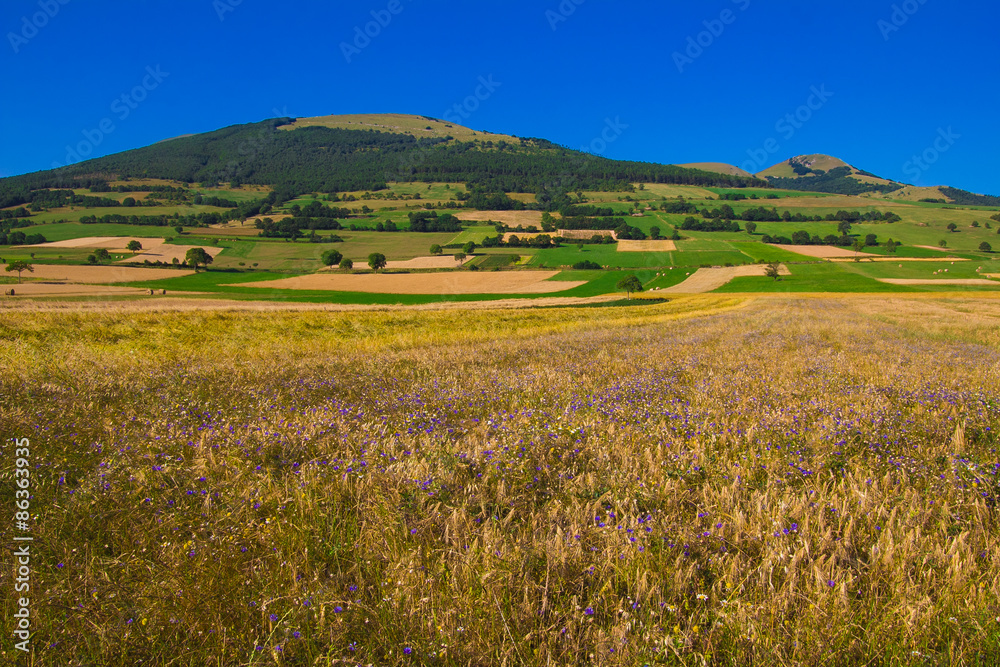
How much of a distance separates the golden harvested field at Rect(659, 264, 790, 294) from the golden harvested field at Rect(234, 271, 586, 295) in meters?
17.6

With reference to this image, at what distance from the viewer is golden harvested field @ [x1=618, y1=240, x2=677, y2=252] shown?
376 ft

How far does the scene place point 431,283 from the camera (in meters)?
77.9

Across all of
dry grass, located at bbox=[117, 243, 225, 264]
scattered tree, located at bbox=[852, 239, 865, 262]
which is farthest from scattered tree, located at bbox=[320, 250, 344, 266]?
scattered tree, located at bbox=[852, 239, 865, 262]

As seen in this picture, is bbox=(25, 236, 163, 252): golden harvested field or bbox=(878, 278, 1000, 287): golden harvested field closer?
bbox=(878, 278, 1000, 287): golden harvested field

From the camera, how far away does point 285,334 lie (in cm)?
1812

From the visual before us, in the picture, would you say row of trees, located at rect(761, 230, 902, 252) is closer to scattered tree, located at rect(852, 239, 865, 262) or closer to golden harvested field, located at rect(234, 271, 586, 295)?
scattered tree, located at rect(852, 239, 865, 262)

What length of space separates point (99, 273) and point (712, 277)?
106875mm

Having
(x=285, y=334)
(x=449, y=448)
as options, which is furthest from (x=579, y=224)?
(x=449, y=448)

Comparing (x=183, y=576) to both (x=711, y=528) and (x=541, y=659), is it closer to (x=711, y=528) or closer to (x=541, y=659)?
(x=541, y=659)

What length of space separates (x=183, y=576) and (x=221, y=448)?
1858mm

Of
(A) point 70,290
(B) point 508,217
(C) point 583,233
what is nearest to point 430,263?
(C) point 583,233

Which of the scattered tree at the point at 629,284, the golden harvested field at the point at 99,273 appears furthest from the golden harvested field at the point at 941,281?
the golden harvested field at the point at 99,273

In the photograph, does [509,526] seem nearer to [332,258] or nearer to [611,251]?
[332,258]

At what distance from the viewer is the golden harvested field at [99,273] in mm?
67562
